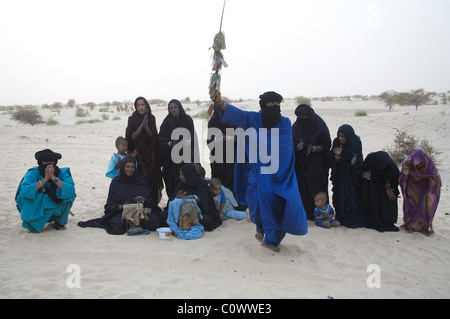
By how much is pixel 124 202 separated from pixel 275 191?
235cm

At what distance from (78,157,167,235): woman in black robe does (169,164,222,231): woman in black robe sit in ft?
1.31

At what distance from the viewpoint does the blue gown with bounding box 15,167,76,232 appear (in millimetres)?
4930

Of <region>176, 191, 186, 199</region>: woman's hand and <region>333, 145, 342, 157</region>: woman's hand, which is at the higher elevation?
<region>333, 145, 342, 157</region>: woman's hand

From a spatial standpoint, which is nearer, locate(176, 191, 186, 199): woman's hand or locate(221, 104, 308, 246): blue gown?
locate(221, 104, 308, 246): blue gown

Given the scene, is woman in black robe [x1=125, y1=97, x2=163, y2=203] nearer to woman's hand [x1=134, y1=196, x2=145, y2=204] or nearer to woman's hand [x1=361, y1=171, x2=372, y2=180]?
woman's hand [x1=134, y1=196, x2=145, y2=204]

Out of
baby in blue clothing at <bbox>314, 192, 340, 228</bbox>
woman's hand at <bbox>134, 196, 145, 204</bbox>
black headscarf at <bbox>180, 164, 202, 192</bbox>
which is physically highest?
black headscarf at <bbox>180, 164, 202, 192</bbox>

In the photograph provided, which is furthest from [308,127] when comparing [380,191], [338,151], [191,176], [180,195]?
[180,195]

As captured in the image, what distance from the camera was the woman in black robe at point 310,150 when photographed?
547cm

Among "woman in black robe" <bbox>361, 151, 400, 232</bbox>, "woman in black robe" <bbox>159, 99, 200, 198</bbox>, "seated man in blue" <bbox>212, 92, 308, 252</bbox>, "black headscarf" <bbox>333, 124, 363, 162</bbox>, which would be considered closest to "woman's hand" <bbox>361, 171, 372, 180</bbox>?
"woman in black robe" <bbox>361, 151, 400, 232</bbox>

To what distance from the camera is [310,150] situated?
542 cm

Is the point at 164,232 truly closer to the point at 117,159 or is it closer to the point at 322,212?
the point at 117,159

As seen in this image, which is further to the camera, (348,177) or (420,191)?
(348,177)

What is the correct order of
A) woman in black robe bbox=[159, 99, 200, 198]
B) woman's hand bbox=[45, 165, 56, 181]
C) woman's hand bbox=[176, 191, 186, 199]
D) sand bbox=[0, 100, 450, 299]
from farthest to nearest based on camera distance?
woman in black robe bbox=[159, 99, 200, 198]
woman's hand bbox=[176, 191, 186, 199]
woman's hand bbox=[45, 165, 56, 181]
sand bbox=[0, 100, 450, 299]
